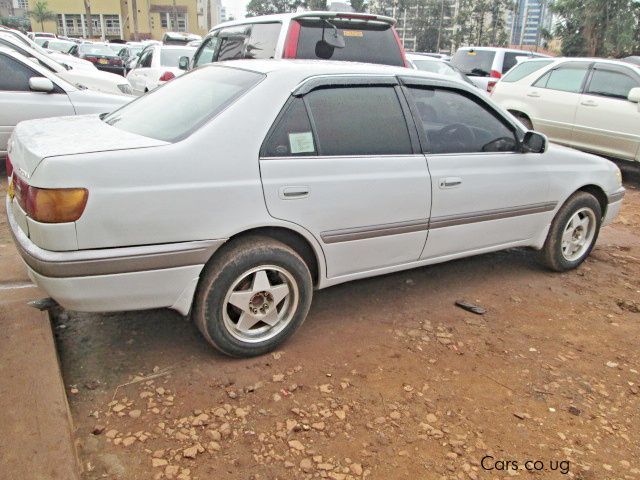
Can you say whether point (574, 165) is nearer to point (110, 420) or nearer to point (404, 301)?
point (404, 301)

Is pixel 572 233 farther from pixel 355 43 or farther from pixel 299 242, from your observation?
pixel 355 43

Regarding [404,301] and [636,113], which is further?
[636,113]

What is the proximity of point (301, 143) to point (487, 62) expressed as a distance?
10.8m

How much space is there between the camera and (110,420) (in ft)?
8.59

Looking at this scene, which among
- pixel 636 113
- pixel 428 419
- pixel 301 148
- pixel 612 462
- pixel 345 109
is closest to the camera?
pixel 612 462

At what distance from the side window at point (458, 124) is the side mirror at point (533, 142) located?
2.9 inches

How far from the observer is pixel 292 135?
3104 mm

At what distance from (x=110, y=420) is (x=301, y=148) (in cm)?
171

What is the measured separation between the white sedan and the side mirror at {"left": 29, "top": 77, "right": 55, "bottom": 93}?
3.37m

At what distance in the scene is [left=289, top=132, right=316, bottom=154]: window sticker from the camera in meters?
3.10

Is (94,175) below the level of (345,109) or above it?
below

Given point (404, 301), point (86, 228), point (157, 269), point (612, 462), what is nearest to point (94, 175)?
point (86, 228)

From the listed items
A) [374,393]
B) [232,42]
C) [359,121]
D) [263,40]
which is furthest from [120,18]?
[374,393]

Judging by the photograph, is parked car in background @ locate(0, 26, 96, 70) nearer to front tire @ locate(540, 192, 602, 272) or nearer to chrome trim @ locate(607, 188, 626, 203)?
front tire @ locate(540, 192, 602, 272)
